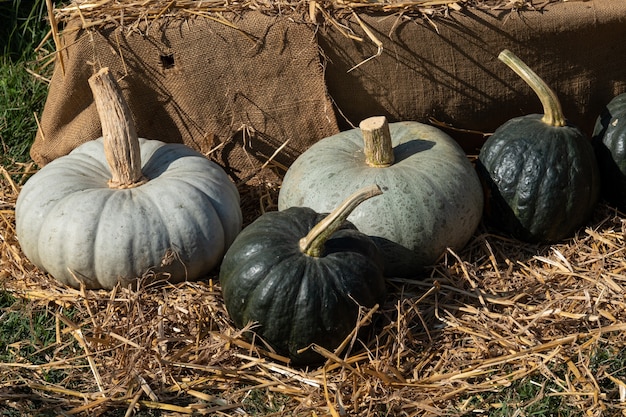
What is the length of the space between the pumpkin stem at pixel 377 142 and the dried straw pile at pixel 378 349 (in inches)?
23.1

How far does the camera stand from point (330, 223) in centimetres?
352

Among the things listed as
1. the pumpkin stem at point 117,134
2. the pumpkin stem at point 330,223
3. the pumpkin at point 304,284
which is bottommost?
the pumpkin at point 304,284

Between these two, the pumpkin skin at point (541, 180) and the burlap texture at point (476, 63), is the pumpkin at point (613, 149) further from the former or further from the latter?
the burlap texture at point (476, 63)

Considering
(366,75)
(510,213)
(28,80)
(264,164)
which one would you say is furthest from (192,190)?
(28,80)

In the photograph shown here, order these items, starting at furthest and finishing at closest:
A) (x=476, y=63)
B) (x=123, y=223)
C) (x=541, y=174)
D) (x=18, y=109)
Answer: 1. (x=18, y=109)
2. (x=476, y=63)
3. (x=541, y=174)
4. (x=123, y=223)

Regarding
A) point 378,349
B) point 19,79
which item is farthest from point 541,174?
point 19,79

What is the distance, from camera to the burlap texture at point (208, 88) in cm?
453

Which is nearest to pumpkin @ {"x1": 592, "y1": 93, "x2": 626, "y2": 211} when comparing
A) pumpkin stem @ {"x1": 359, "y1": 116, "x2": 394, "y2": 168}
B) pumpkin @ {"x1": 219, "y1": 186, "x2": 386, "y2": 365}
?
pumpkin stem @ {"x1": 359, "y1": 116, "x2": 394, "y2": 168}

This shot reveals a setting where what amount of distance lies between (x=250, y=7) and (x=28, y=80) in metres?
1.96

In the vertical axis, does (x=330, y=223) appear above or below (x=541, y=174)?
above

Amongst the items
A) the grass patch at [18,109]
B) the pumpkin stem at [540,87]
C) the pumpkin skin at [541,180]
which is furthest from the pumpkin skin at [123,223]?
the pumpkin stem at [540,87]

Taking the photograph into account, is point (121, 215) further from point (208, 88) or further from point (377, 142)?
point (377, 142)

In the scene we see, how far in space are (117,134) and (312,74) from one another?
1.12m

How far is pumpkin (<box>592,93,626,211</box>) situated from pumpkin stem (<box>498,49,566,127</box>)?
0.34 m
